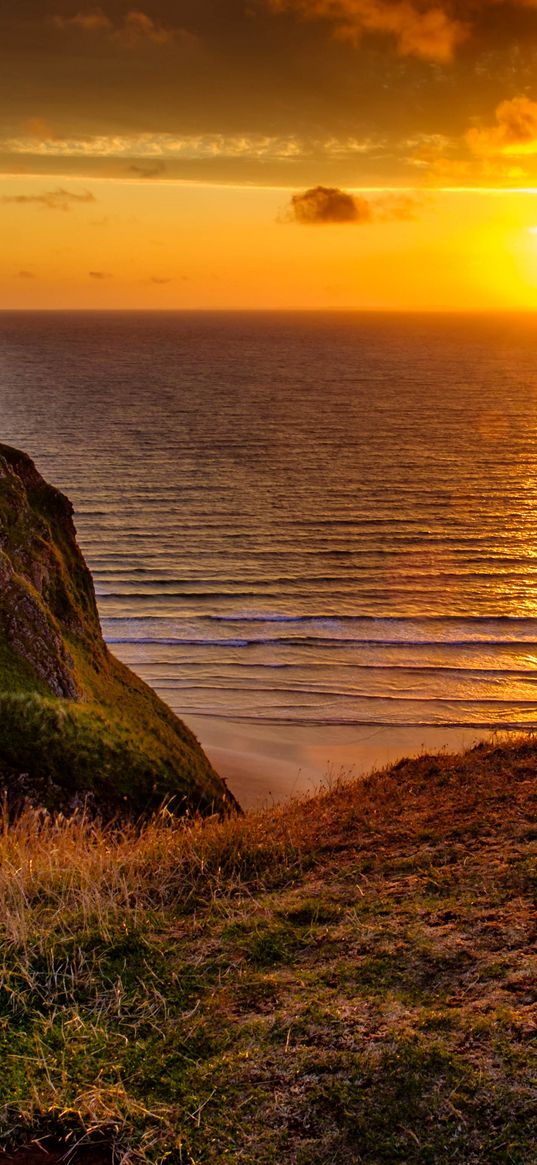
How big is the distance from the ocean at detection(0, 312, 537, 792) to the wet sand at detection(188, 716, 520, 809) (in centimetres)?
46

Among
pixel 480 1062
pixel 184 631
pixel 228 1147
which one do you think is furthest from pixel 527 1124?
pixel 184 631

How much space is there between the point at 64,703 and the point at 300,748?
11.4m

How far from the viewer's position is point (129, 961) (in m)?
5.42

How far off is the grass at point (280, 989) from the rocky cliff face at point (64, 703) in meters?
1.09

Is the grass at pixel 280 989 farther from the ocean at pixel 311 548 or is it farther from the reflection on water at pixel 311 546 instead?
the reflection on water at pixel 311 546

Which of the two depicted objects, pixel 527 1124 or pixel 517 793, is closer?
pixel 527 1124

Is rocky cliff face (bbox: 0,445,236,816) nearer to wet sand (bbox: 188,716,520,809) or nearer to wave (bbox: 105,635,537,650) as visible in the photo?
wet sand (bbox: 188,716,520,809)

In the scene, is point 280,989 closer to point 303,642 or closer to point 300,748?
point 300,748

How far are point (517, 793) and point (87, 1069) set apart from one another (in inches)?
180

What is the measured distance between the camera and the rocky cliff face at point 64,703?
28.0 ft

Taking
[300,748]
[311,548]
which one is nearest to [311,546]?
[311,548]

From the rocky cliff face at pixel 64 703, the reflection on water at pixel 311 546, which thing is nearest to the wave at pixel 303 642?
the reflection on water at pixel 311 546

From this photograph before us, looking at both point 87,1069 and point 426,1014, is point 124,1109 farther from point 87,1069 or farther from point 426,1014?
point 426,1014

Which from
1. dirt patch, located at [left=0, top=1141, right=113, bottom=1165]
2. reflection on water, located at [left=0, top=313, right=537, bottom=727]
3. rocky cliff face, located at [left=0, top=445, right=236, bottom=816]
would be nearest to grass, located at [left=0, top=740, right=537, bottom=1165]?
dirt patch, located at [left=0, top=1141, right=113, bottom=1165]
